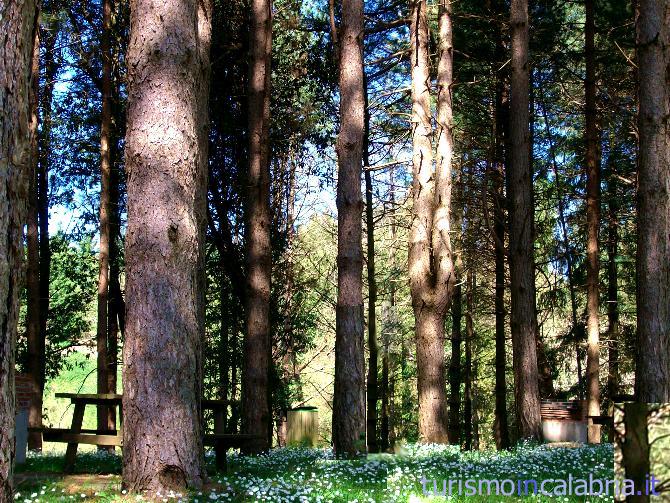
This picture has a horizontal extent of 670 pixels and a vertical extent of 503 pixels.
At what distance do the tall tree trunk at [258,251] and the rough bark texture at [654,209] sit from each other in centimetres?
708

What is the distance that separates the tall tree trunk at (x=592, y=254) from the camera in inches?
781

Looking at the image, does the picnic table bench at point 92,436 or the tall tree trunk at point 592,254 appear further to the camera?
the tall tree trunk at point 592,254

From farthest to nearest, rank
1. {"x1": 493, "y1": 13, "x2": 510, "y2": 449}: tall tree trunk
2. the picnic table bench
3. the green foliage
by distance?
the green foliage → {"x1": 493, "y1": 13, "x2": 510, "y2": 449}: tall tree trunk → the picnic table bench

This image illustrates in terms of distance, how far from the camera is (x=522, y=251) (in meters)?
16.2

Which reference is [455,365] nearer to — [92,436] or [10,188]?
[92,436]

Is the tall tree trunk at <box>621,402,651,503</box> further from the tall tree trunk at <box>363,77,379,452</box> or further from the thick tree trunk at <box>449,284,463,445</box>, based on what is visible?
the thick tree trunk at <box>449,284,463,445</box>

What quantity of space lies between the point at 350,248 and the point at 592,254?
31.2 feet

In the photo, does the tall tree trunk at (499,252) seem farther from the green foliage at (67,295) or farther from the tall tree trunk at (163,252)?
the tall tree trunk at (163,252)

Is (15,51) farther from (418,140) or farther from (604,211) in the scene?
(604,211)

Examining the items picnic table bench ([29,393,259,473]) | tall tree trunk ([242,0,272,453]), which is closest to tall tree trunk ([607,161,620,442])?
tall tree trunk ([242,0,272,453])

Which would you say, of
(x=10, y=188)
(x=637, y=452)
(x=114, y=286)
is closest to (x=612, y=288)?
(x=114, y=286)

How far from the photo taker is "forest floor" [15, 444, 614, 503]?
7.22 metres

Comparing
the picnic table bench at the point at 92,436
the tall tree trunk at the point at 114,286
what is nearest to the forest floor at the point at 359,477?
the picnic table bench at the point at 92,436

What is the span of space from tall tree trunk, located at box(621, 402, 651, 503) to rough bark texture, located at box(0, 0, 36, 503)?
2984mm
